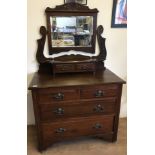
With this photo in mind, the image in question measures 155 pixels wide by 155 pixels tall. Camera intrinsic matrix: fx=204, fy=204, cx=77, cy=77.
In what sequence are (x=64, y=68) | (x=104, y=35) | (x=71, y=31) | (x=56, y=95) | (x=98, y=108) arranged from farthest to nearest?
(x=104, y=35)
(x=71, y=31)
(x=64, y=68)
(x=98, y=108)
(x=56, y=95)

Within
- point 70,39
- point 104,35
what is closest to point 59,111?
point 70,39

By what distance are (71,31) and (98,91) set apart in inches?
29.9

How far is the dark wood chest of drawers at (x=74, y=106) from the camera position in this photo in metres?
1.92

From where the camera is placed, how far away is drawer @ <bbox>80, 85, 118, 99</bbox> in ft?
6.49

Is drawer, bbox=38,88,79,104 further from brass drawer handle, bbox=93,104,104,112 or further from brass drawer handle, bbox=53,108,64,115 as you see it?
brass drawer handle, bbox=93,104,104,112

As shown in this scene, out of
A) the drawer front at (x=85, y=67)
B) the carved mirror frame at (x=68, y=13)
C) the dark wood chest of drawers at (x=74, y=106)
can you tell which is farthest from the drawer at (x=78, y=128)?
the carved mirror frame at (x=68, y=13)

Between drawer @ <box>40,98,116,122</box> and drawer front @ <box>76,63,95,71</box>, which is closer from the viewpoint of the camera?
drawer @ <box>40,98,116,122</box>

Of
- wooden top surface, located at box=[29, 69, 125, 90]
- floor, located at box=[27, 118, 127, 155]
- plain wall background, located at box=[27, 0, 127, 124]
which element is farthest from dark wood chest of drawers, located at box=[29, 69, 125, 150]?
plain wall background, located at box=[27, 0, 127, 124]

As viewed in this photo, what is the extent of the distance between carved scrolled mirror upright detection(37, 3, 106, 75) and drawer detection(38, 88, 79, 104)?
32cm

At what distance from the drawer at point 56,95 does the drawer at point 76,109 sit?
0.17ft

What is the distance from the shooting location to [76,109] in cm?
201

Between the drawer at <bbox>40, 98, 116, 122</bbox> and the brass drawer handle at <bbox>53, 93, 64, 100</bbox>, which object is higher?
the brass drawer handle at <bbox>53, 93, 64, 100</bbox>

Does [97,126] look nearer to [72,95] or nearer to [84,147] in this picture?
[84,147]
